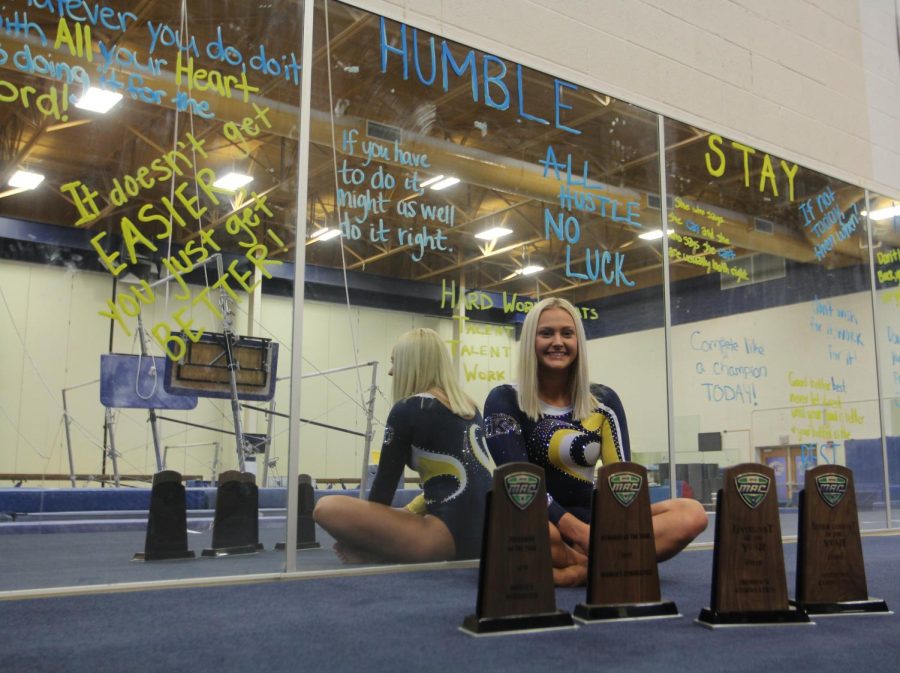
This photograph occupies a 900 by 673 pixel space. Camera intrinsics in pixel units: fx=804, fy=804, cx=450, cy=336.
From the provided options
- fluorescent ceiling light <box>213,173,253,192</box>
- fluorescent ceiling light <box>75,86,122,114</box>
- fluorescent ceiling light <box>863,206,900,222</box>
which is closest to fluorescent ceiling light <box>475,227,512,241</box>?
fluorescent ceiling light <box>213,173,253,192</box>

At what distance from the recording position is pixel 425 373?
279cm

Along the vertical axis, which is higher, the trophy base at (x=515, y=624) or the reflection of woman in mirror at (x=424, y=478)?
the reflection of woman in mirror at (x=424, y=478)

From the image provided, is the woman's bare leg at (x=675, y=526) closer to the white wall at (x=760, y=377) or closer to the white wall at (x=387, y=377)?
the white wall at (x=387, y=377)

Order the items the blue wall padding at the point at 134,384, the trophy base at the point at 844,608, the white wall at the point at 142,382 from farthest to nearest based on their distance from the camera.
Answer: the blue wall padding at the point at 134,384, the white wall at the point at 142,382, the trophy base at the point at 844,608

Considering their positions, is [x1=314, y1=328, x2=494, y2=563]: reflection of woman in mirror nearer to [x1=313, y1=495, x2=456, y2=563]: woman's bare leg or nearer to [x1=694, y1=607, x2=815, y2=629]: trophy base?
[x1=313, y1=495, x2=456, y2=563]: woman's bare leg

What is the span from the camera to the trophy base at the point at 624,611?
1.80 meters

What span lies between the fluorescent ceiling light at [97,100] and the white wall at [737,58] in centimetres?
105

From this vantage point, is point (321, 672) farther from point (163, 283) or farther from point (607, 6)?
point (607, 6)

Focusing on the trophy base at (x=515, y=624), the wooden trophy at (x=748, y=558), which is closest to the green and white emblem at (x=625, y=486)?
the wooden trophy at (x=748, y=558)

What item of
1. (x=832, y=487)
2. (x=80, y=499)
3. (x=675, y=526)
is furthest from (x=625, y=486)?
(x=80, y=499)

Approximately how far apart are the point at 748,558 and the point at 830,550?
0.91 ft

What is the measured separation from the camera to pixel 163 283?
2.41 meters

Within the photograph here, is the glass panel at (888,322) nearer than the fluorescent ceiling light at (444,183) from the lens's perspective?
No

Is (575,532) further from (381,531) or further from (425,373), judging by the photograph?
(425,373)
